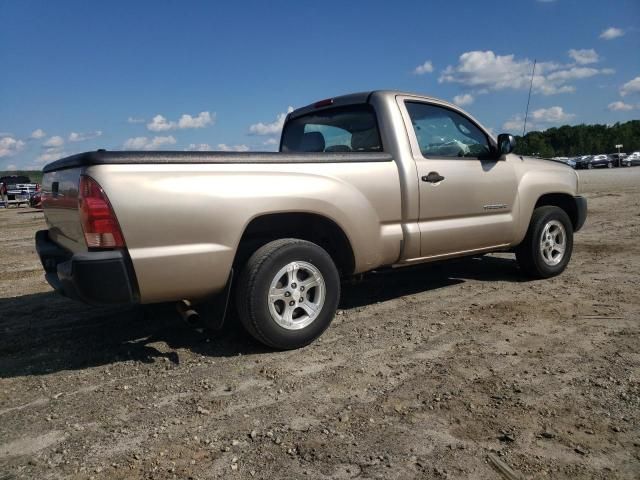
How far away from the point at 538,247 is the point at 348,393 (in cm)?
335

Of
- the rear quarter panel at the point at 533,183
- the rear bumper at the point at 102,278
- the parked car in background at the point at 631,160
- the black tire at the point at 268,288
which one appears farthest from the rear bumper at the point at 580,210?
the parked car in background at the point at 631,160

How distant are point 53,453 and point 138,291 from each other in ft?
3.14

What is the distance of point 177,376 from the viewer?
3.31 meters

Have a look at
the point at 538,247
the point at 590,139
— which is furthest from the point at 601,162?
the point at 538,247

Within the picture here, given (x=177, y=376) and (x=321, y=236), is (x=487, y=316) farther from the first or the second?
(x=177, y=376)

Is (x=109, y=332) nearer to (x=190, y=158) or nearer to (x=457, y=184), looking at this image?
(x=190, y=158)

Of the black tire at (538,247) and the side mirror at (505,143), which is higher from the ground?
the side mirror at (505,143)

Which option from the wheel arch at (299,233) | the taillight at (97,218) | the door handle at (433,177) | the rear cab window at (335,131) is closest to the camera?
the taillight at (97,218)

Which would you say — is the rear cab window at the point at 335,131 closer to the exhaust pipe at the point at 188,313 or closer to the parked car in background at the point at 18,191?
the exhaust pipe at the point at 188,313

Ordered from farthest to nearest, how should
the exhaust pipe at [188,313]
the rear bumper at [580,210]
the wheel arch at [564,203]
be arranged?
the rear bumper at [580,210] < the wheel arch at [564,203] < the exhaust pipe at [188,313]

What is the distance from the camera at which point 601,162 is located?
5400cm

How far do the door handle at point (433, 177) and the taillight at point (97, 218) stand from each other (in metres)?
2.50

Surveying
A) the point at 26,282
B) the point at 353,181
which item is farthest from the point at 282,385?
the point at 26,282

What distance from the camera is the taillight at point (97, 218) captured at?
9.59 feet
